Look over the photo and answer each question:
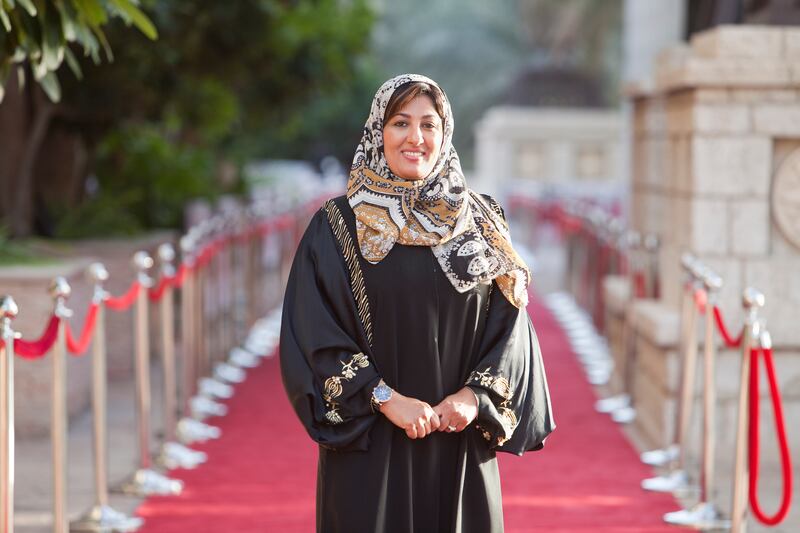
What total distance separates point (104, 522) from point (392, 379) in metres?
3.08

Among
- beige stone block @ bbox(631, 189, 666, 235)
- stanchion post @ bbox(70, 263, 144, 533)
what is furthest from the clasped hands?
beige stone block @ bbox(631, 189, 666, 235)

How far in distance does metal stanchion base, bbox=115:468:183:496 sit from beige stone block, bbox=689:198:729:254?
11.4 feet

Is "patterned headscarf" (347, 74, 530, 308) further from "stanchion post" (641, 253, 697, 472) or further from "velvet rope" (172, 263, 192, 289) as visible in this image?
"velvet rope" (172, 263, 192, 289)

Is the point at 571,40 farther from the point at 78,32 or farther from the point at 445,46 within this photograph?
the point at 78,32

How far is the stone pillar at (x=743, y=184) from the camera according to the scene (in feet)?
26.8

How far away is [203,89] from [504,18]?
4377 centimetres

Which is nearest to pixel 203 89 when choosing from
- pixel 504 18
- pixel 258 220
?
pixel 258 220

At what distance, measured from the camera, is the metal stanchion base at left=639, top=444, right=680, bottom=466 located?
8.36m

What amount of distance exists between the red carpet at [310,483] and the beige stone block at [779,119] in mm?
2227

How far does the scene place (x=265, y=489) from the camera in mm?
7840

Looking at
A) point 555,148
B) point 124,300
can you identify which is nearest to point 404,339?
point 124,300

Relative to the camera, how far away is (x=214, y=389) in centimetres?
1085

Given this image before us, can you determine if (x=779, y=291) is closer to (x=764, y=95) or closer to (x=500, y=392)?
(x=764, y=95)

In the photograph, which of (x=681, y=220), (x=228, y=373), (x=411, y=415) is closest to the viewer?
(x=411, y=415)
